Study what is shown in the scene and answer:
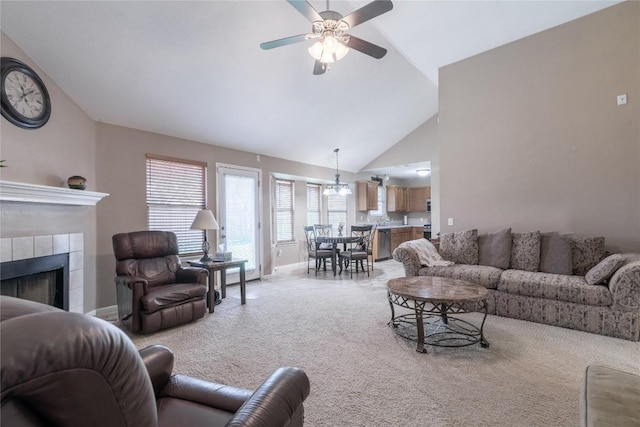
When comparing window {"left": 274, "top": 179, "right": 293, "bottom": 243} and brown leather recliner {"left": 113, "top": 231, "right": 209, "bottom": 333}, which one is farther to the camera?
window {"left": 274, "top": 179, "right": 293, "bottom": 243}

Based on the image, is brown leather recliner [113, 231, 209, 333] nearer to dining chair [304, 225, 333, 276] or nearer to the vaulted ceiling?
the vaulted ceiling

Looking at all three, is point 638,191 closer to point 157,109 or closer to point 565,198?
point 565,198

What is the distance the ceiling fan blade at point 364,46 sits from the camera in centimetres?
267

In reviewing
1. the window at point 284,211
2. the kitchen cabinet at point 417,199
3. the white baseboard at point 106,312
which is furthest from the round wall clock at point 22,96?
the kitchen cabinet at point 417,199

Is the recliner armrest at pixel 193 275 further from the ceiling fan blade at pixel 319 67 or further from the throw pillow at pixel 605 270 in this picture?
the throw pillow at pixel 605 270

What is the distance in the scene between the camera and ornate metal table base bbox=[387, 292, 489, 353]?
8.61 feet

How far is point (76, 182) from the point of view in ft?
10.7

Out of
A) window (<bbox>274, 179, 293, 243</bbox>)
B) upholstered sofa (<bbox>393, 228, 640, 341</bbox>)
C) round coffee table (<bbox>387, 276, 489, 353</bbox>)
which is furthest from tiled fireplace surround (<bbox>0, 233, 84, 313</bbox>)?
upholstered sofa (<bbox>393, 228, 640, 341</bbox>)

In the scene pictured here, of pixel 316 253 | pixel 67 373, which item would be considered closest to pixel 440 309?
pixel 67 373

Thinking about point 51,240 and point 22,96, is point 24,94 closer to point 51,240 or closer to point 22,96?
point 22,96

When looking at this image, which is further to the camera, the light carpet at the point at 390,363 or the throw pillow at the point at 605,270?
the throw pillow at the point at 605,270

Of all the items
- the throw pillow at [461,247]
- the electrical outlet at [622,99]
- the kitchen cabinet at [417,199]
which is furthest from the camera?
the kitchen cabinet at [417,199]

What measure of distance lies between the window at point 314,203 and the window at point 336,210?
1.06ft

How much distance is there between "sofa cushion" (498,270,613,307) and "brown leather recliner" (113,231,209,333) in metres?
3.60
